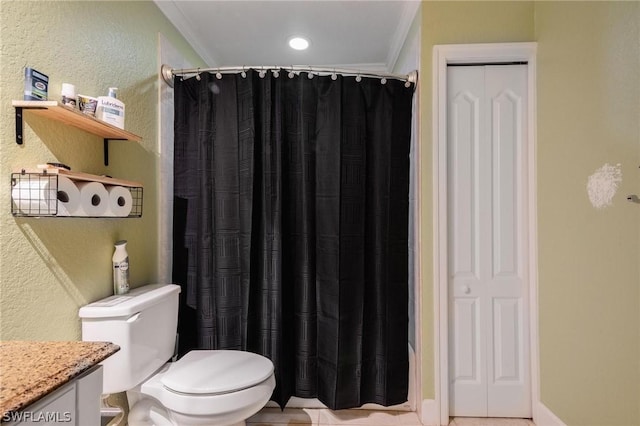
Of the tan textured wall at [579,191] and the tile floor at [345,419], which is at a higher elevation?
the tan textured wall at [579,191]

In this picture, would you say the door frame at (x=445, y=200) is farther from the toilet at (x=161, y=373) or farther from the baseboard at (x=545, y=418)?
the toilet at (x=161, y=373)

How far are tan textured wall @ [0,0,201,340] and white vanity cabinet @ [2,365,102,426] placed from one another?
559 millimetres

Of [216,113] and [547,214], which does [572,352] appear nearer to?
[547,214]

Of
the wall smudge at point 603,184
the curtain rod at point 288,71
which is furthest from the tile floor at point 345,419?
the curtain rod at point 288,71

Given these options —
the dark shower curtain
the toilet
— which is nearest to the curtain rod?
the dark shower curtain

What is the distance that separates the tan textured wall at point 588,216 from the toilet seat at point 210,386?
1418mm

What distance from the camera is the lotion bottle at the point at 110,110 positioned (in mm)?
1331

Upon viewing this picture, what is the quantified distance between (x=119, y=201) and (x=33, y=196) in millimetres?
384

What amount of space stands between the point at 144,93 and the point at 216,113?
1.23 ft

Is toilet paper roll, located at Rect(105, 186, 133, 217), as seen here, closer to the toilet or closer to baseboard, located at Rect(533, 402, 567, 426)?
the toilet

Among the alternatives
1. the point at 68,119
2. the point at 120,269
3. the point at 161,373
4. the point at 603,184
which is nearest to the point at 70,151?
the point at 68,119

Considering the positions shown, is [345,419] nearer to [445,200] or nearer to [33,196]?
[445,200]

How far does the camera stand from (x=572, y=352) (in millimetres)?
1587

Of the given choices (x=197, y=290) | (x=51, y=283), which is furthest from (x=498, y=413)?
(x=51, y=283)
